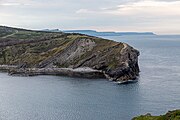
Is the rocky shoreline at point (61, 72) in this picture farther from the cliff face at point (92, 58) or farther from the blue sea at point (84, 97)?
the blue sea at point (84, 97)

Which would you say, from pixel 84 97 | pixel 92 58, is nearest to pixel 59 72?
pixel 92 58

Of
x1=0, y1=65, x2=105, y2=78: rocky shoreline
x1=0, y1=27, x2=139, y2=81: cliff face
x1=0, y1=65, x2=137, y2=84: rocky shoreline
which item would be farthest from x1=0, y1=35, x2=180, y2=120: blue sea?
x1=0, y1=65, x2=105, y2=78: rocky shoreline

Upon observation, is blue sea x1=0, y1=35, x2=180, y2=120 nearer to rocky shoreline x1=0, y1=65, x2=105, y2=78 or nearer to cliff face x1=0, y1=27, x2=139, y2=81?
cliff face x1=0, y1=27, x2=139, y2=81

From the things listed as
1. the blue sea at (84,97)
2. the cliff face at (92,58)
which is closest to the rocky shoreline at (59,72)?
the cliff face at (92,58)

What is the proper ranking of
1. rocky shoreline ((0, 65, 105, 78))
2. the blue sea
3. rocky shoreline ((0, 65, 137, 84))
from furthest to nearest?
1. rocky shoreline ((0, 65, 105, 78))
2. rocky shoreline ((0, 65, 137, 84))
3. the blue sea

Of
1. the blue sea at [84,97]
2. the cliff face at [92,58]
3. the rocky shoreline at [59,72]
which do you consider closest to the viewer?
the blue sea at [84,97]

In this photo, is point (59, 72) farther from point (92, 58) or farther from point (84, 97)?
point (84, 97)

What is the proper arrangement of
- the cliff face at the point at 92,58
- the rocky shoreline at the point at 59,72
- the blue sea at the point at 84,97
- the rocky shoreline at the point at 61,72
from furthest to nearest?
the rocky shoreline at the point at 59,72 < the rocky shoreline at the point at 61,72 < the cliff face at the point at 92,58 < the blue sea at the point at 84,97

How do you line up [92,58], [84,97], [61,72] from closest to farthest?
[84,97], [92,58], [61,72]

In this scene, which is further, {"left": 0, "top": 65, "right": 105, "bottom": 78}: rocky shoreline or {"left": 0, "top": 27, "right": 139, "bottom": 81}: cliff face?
{"left": 0, "top": 65, "right": 105, "bottom": 78}: rocky shoreline
